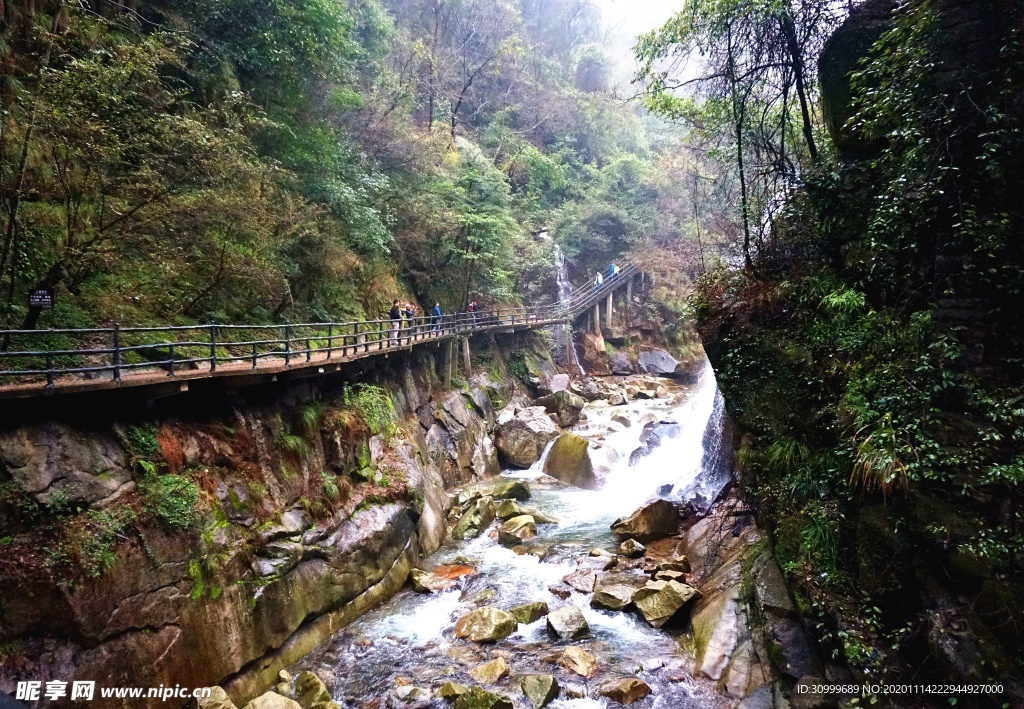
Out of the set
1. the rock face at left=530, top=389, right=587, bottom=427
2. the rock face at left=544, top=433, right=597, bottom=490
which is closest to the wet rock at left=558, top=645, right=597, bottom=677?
the rock face at left=544, top=433, right=597, bottom=490

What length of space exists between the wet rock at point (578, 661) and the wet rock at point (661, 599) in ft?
4.88

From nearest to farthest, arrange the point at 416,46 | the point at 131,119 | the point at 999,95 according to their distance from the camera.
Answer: the point at 999,95 → the point at 131,119 → the point at 416,46

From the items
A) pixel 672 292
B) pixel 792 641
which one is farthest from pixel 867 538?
pixel 672 292

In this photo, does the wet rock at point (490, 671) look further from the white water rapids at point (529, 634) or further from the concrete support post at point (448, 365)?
the concrete support post at point (448, 365)

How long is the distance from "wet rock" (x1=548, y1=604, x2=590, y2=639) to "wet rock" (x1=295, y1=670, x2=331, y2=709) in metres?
3.62

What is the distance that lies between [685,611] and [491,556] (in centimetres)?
452

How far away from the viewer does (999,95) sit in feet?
17.5

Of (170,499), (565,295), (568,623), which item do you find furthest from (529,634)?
(565,295)

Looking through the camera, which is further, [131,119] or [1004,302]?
[131,119]

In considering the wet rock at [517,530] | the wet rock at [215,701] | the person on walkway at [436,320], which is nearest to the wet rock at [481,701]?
the wet rock at [215,701]

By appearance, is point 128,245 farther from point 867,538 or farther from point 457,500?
point 867,538

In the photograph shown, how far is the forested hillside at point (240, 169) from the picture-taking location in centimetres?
814

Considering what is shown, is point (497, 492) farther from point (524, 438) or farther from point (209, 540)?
point (209, 540)

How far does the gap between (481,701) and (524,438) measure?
12.6 metres
